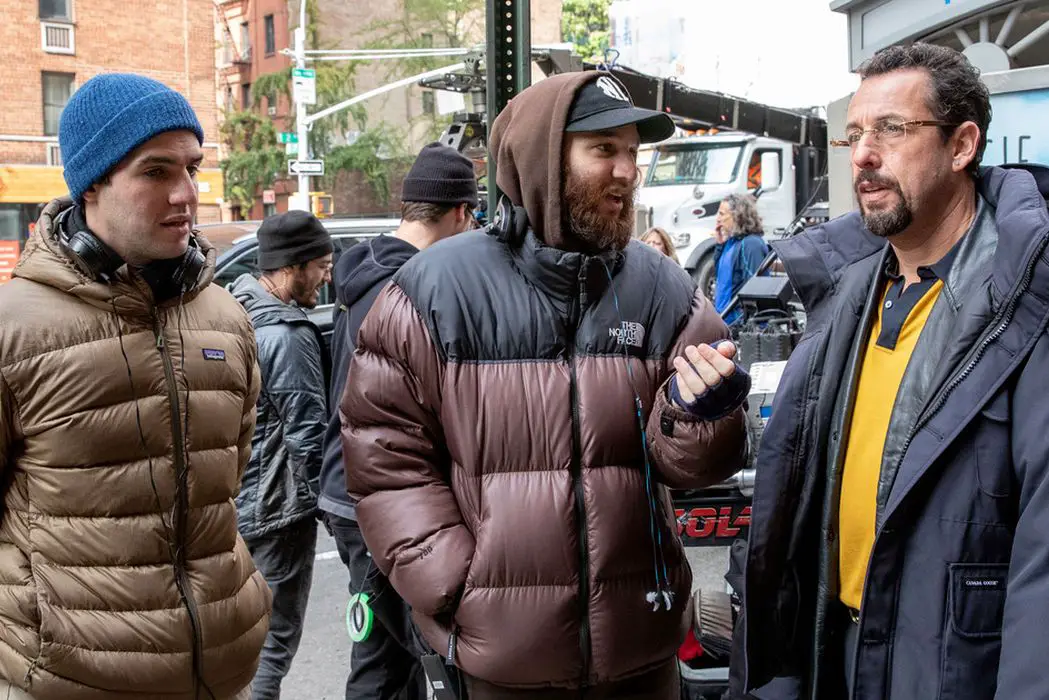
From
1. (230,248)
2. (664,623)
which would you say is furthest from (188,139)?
(230,248)

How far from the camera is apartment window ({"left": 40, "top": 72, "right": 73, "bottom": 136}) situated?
→ 3400 cm

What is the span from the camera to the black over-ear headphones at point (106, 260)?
7.79 feet

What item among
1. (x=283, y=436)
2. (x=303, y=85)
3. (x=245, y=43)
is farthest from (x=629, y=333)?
(x=245, y=43)

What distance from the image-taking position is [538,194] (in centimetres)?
253

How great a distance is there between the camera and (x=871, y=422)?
231 cm

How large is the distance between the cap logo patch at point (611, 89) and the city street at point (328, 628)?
3592 millimetres

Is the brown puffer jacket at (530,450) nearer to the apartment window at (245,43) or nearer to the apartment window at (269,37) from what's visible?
the apartment window at (269,37)

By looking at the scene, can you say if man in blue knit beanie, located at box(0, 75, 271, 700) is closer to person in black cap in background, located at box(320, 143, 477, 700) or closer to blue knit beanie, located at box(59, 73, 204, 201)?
blue knit beanie, located at box(59, 73, 204, 201)

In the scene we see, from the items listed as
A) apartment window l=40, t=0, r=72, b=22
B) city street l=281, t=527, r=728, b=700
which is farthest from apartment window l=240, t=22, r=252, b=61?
city street l=281, t=527, r=728, b=700

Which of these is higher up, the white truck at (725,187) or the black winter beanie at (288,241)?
the white truck at (725,187)

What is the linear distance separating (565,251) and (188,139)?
986 mm

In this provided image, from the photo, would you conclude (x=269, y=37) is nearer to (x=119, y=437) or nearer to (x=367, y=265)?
(x=367, y=265)

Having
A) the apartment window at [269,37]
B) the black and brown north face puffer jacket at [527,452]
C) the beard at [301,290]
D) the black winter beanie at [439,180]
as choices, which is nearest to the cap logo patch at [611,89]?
the black and brown north face puffer jacket at [527,452]

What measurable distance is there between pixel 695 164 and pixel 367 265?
661 inches
